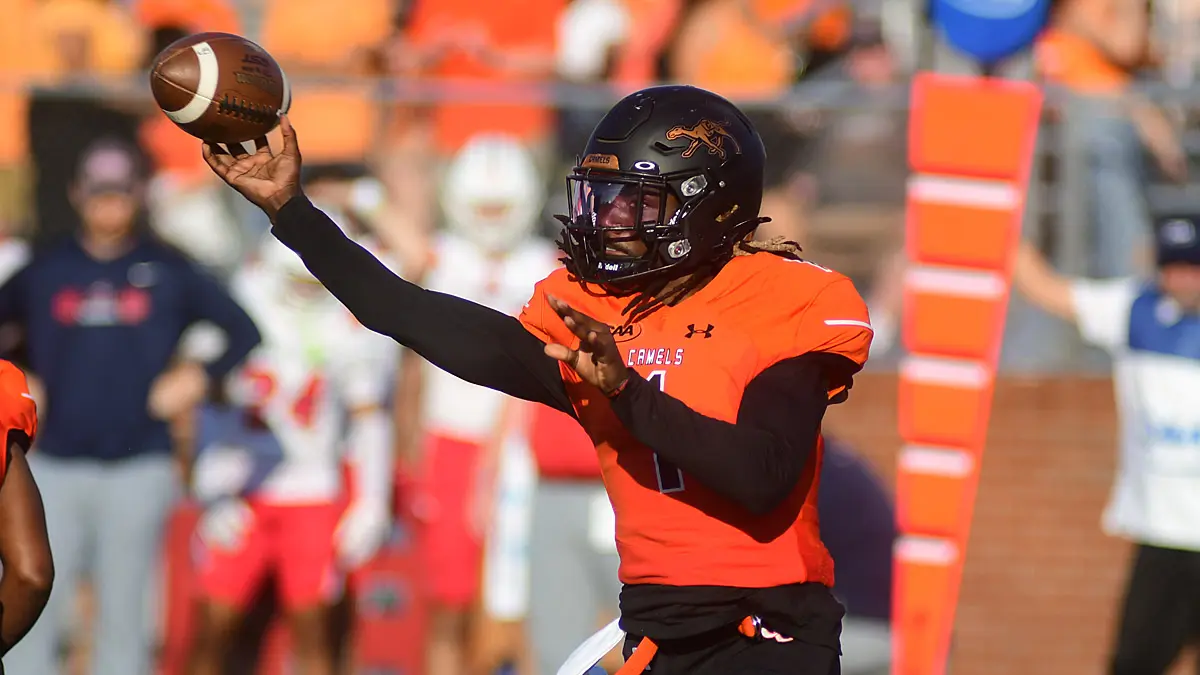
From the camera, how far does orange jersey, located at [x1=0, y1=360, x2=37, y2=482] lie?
3.05 metres

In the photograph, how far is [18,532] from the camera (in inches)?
120

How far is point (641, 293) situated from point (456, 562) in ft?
14.3

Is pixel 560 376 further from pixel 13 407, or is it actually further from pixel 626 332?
pixel 13 407

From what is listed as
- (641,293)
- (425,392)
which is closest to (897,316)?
(425,392)

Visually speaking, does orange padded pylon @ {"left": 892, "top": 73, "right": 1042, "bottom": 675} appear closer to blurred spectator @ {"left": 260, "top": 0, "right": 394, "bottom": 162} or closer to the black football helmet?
blurred spectator @ {"left": 260, "top": 0, "right": 394, "bottom": 162}

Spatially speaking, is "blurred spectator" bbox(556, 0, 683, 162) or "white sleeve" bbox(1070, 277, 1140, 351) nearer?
"white sleeve" bbox(1070, 277, 1140, 351)

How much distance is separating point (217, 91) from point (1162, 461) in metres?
4.47

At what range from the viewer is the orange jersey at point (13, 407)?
10.0 ft

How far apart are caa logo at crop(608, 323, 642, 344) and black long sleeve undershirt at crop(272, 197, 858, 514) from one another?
0.45ft

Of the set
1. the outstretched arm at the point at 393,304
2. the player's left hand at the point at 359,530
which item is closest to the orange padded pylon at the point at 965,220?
the player's left hand at the point at 359,530

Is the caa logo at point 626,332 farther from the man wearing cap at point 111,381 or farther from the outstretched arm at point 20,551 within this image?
the man wearing cap at point 111,381

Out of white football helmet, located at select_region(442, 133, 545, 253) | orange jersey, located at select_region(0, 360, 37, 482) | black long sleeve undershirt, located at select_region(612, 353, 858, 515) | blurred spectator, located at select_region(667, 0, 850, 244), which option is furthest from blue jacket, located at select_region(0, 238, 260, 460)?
black long sleeve undershirt, located at select_region(612, 353, 858, 515)

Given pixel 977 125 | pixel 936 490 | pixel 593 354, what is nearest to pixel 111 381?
pixel 936 490

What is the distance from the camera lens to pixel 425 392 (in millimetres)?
7496
